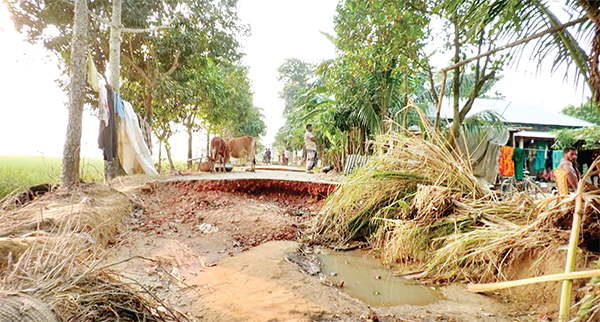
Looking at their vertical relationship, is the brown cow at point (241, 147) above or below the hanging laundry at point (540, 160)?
above

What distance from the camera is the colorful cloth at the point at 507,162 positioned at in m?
7.73

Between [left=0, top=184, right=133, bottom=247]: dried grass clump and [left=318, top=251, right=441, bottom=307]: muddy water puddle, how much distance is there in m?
2.44

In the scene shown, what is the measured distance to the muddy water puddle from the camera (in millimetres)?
2699

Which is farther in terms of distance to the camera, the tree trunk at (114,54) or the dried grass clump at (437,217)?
the tree trunk at (114,54)

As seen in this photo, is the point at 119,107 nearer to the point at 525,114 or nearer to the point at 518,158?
the point at 518,158

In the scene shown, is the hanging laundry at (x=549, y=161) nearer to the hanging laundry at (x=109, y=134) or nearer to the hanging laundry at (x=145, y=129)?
the hanging laundry at (x=109, y=134)

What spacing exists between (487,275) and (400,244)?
977mm

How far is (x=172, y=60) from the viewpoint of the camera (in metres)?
9.94

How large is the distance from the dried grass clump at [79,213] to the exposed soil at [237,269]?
0.26m

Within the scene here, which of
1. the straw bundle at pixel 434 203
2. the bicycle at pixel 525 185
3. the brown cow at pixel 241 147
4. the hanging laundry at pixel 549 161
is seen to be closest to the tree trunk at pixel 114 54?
the brown cow at pixel 241 147

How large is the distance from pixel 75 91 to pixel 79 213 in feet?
12.2

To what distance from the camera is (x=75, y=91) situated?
4.58 meters

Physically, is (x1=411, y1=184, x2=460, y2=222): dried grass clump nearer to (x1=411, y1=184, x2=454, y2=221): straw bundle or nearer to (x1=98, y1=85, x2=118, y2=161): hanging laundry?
(x1=411, y1=184, x2=454, y2=221): straw bundle

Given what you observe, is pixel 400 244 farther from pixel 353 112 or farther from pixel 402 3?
pixel 353 112
